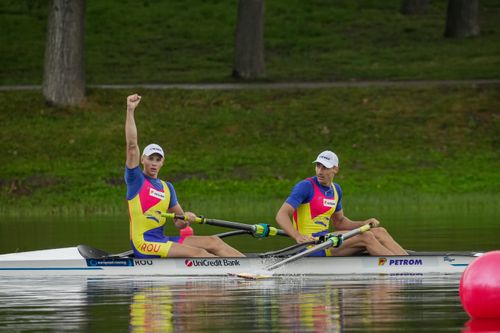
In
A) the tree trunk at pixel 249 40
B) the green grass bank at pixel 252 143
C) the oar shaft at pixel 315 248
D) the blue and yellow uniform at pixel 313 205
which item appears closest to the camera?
the oar shaft at pixel 315 248

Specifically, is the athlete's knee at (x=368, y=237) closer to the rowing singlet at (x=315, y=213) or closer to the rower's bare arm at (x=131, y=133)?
the rowing singlet at (x=315, y=213)

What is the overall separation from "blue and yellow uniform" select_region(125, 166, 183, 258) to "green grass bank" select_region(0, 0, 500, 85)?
19.6 meters

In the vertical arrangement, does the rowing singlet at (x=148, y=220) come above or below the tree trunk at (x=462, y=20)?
below

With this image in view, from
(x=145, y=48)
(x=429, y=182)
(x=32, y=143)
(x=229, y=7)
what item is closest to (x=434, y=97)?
(x=429, y=182)

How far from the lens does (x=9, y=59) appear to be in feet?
154

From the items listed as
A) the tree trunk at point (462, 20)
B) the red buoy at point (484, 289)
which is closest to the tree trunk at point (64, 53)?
the tree trunk at point (462, 20)

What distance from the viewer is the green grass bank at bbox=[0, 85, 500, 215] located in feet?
107

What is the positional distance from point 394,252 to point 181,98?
2031 centimetres

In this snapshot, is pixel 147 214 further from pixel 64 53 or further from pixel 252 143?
pixel 64 53

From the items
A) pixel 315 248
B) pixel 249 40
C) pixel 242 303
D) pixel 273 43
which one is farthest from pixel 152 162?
pixel 273 43

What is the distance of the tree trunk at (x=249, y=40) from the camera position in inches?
1582

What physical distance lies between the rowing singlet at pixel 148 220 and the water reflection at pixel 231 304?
53 centimetres

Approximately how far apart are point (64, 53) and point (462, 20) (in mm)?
17210

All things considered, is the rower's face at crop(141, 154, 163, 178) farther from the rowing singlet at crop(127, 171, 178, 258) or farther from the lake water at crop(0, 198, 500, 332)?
the lake water at crop(0, 198, 500, 332)
